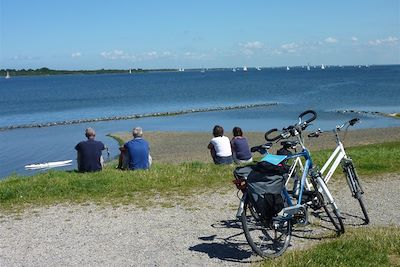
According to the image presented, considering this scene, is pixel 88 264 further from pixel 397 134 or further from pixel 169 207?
pixel 397 134

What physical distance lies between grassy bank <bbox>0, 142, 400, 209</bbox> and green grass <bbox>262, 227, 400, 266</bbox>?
13.5 feet

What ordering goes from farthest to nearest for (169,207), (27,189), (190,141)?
(190,141), (27,189), (169,207)

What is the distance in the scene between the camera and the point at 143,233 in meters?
7.90

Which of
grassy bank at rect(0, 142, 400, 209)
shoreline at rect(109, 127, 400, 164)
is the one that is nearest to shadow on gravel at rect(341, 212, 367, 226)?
grassy bank at rect(0, 142, 400, 209)

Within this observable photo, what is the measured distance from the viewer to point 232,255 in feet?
22.2

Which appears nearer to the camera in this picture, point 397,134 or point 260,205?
point 260,205

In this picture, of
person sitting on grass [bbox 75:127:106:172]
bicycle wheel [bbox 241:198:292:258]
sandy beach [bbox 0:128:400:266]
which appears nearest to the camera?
bicycle wheel [bbox 241:198:292:258]

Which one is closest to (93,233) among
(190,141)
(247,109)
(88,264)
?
(88,264)

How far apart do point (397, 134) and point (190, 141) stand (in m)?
14.7

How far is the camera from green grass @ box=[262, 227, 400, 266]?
5.99m

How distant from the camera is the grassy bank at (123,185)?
10344 millimetres

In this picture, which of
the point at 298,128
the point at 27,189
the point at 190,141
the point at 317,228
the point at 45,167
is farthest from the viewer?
the point at 190,141

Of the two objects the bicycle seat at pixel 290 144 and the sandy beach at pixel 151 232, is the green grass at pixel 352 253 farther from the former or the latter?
the bicycle seat at pixel 290 144

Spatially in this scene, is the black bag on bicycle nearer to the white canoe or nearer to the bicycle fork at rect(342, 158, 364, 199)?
the bicycle fork at rect(342, 158, 364, 199)
